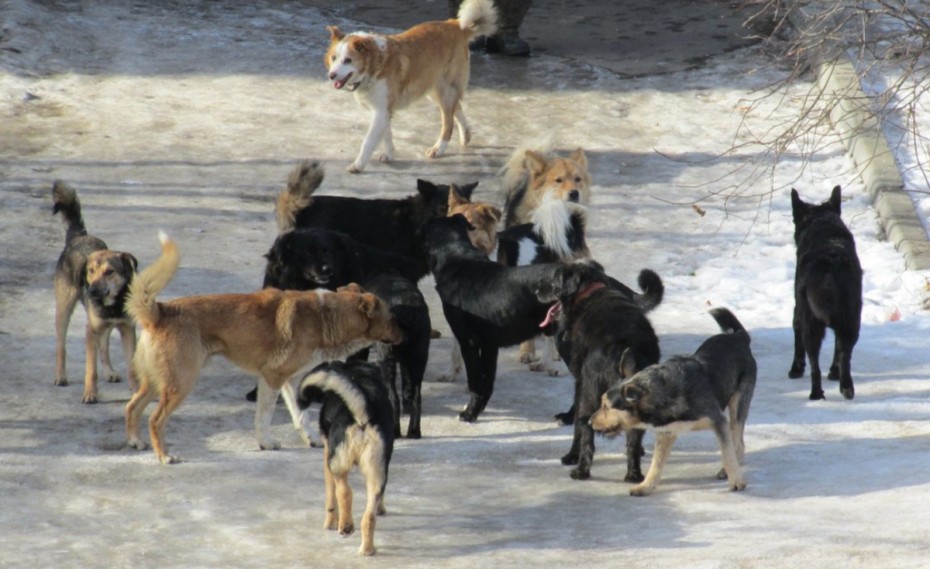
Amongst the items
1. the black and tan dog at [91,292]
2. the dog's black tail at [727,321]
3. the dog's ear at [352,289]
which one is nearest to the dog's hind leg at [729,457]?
the dog's black tail at [727,321]

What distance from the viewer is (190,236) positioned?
37.8 feet

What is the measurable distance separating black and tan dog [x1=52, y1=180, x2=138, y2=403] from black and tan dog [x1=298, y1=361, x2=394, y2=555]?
6.98 feet

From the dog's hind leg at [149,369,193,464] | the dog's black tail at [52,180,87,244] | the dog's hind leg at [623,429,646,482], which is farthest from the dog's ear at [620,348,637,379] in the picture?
the dog's black tail at [52,180,87,244]

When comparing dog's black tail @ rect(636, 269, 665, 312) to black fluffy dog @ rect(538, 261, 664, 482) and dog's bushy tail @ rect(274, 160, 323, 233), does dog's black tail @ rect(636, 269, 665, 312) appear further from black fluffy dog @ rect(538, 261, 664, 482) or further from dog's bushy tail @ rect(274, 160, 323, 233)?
dog's bushy tail @ rect(274, 160, 323, 233)

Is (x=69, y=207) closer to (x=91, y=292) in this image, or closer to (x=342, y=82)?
(x=91, y=292)

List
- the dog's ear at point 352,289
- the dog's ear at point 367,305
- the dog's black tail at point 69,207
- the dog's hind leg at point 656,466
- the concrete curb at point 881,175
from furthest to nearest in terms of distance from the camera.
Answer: the concrete curb at point 881,175 → the dog's black tail at point 69,207 → the dog's ear at point 352,289 → the dog's ear at point 367,305 → the dog's hind leg at point 656,466

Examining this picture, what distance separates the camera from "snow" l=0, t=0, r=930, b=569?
6457mm

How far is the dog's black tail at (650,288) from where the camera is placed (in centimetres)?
812

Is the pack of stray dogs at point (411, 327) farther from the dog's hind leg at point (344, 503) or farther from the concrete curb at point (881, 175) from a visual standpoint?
the concrete curb at point (881, 175)

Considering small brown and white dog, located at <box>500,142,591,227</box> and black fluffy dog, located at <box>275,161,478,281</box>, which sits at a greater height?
small brown and white dog, located at <box>500,142,591,227</box>

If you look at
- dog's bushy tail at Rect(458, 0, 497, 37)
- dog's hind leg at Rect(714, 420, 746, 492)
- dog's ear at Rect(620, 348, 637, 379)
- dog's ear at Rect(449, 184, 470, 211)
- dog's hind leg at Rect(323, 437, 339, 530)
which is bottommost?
dog's hind leg at Rect(323, 437, 339, 530)

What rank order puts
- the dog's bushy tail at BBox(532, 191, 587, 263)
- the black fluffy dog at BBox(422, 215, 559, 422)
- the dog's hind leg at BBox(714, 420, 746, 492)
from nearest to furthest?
1. the dog's hind leg at BBox(714, 420, 746, 492)
2. the black fluffy dog at BBox(422, 215, 559, 422)
3. the dog's bushy tail at BBox(532, 191, 587, 263)

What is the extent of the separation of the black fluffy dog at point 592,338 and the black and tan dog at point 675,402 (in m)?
0.17

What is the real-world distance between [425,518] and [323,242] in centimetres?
247
